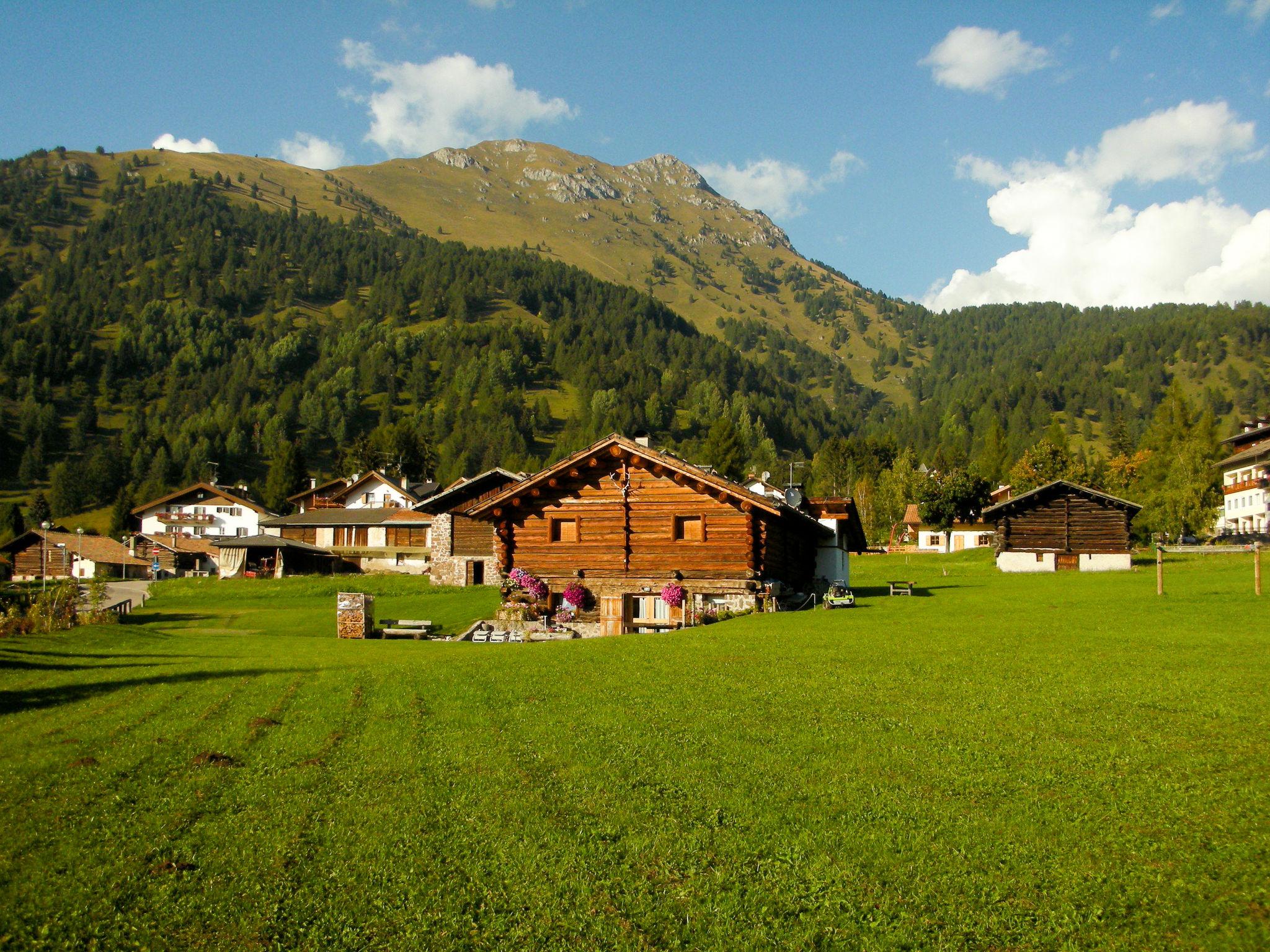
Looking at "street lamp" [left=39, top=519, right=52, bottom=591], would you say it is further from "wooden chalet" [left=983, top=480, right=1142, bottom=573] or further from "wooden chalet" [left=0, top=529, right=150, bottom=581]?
"wooden chalet" [left=983, top=480, right=1142, bottom=573]

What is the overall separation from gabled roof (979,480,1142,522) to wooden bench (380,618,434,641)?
44.0m

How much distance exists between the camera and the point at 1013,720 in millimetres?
14156

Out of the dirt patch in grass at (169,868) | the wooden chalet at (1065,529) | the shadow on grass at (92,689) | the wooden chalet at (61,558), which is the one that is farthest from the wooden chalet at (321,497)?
the dirt patch in grass at (169,868)

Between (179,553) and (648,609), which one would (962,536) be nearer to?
(648,609)

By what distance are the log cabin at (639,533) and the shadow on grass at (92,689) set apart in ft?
57.2

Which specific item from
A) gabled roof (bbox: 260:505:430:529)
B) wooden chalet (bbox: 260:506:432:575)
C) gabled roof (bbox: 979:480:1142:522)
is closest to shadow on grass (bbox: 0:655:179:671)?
gabled roof (bbox: 979:480:1142:522)

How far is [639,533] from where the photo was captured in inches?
1527

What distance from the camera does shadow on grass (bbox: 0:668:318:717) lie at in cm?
1686

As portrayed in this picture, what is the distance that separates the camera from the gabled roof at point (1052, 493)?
Answer: 6288cm

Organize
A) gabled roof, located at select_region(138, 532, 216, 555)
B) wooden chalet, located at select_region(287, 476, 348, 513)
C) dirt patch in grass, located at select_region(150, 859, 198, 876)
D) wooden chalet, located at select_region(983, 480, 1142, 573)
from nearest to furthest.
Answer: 1. dirt patch in grass, located at select_region(150, 859, 198, 876)
2. wooden chalet, located at select_region(983, 480, 1142, 573)
3. gabled roof, located at select_region(138, 532, 216, 555)
4. wooden chalet, located at select_region(287, 476, 348, 513)

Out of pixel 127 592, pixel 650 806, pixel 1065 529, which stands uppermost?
pixel 1065 529

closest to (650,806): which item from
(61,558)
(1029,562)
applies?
(1029,562)

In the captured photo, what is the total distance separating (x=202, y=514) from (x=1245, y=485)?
416ft

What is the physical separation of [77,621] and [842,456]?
16013cm
